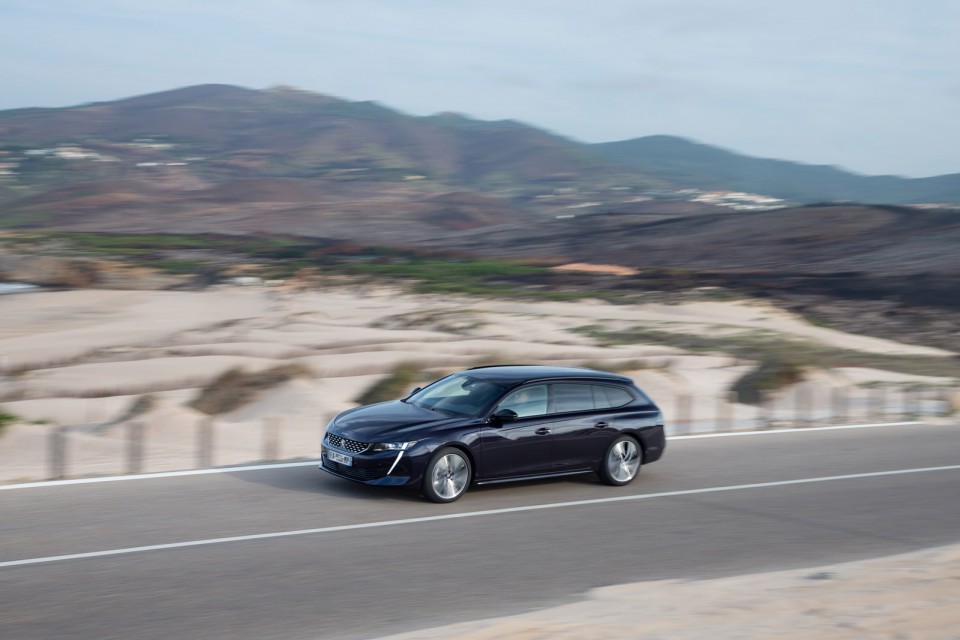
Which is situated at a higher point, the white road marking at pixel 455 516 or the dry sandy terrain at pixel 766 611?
the dry sandy terrain at pixel 766 611

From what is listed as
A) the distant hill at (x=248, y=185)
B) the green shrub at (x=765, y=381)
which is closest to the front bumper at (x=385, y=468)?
the green shrub at (x=765, y=381)

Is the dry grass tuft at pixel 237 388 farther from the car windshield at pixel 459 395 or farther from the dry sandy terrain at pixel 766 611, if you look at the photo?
the dry sandy terrain at pixel 766 611

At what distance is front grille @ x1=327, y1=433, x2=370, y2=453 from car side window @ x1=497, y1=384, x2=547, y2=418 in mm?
1598

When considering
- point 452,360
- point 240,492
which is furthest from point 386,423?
point 452,360

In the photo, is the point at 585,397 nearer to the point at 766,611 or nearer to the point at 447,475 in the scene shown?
the point at 447,475

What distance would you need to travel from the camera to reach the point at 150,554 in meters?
8.76

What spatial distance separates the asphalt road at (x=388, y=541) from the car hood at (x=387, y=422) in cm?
72

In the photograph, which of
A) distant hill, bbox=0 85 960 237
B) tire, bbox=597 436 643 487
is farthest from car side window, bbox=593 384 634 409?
distant hill, bbox=0 85 960 237

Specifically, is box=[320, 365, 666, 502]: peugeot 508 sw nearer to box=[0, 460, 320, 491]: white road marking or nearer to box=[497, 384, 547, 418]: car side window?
box=[497, 384, 547, 418]: car side window

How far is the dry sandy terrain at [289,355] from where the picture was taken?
54.3 ft

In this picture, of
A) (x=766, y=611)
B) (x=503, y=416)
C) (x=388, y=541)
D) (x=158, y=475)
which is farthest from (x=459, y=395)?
(x=766, y=611)

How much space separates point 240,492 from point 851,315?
146 ft

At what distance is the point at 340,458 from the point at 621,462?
3.42m

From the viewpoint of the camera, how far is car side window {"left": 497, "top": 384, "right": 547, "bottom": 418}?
11.5 metres
